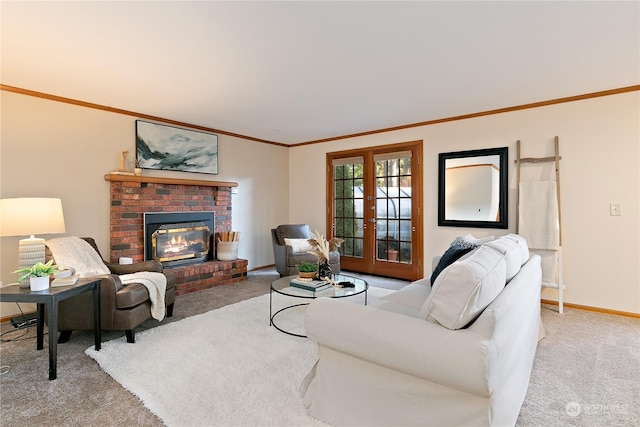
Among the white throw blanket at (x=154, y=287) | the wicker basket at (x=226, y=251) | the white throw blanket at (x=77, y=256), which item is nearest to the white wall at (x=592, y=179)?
the wicker basket at (x=226, y=251)

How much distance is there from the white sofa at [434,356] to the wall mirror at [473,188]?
263 centimetres

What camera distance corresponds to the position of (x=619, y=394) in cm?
201

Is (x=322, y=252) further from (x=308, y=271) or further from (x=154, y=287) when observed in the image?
(x=154, y=287)

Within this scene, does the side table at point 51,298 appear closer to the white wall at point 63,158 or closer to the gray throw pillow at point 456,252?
the white wall at point 63,158

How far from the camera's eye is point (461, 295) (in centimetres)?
143

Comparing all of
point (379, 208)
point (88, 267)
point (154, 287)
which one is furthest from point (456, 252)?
point (88, 267)

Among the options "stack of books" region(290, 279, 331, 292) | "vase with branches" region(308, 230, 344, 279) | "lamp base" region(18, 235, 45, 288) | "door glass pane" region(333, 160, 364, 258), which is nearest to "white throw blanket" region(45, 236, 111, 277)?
"lamp base" region(18, 235, 45, 288)

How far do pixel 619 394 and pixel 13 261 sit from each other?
521 centimetres

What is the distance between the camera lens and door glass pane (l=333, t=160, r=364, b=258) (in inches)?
222

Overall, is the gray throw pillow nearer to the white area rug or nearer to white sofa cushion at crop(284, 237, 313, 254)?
the white area rug

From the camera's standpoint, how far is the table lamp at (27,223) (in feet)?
8.60

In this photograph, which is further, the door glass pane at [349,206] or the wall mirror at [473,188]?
the door glass pane at [349,206]

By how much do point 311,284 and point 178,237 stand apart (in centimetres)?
251

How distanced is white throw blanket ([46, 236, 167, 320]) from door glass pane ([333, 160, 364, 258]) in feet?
10.9
